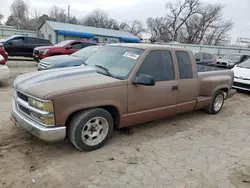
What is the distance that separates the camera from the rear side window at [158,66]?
3918 millimetres

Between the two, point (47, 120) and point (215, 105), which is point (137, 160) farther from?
point (215, 105)

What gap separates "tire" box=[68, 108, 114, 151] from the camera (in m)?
3.19

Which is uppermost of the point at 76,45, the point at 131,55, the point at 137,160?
the point at 76,45

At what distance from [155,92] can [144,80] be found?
573 millimetres

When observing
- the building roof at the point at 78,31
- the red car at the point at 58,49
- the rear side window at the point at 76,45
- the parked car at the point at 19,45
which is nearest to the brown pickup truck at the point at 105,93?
the red car at the point at 58,49

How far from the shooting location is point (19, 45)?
13914 mm

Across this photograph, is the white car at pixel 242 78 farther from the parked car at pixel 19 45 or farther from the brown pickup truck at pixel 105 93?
the parked car at pixel 19 45

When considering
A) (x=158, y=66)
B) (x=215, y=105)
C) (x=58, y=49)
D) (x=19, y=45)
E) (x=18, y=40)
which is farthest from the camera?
(x=18, y=40)

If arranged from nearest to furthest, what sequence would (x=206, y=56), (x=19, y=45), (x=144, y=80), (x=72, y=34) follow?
(x=144, y=80) < (x=19, y=45) < (x=206, y=56) < (x=72, y=34)

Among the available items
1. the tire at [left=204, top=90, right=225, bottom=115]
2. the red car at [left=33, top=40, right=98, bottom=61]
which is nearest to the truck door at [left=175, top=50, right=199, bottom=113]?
the tire at [left=204, top=90, right=225, bottom=115]

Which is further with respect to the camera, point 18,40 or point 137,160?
point 18,40

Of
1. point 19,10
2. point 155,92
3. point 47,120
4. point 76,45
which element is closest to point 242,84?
point 155,92

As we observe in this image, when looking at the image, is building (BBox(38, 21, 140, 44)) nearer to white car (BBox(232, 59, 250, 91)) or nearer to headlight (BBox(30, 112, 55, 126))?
white car (BBox(232, 59, 250, 91))

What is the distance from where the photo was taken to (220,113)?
6.14 metres
